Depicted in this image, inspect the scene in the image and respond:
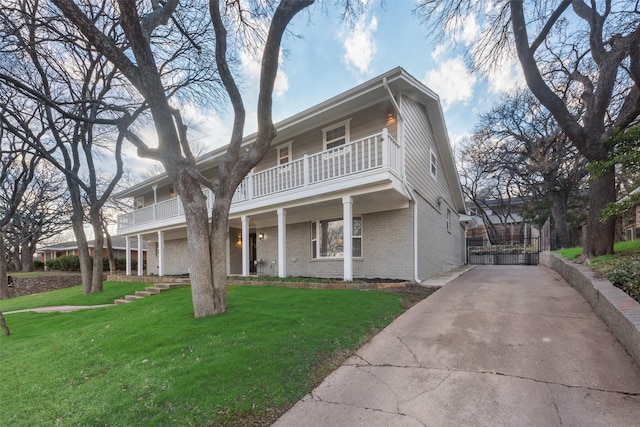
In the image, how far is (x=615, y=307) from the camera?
404 cm

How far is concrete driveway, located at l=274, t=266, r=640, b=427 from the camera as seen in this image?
105 inches

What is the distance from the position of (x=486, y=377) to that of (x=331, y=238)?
8069mm

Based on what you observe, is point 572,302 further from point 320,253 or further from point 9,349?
point 9,349

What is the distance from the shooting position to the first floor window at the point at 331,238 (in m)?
10.6

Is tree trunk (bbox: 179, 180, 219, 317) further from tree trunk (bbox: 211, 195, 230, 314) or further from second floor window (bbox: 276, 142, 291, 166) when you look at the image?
second floor window (bbox: 276, 142, 291, 166)

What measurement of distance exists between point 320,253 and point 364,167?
4.13 metres

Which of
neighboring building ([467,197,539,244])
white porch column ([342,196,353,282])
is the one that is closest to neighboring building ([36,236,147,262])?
white porch column ([342,196,353,282])

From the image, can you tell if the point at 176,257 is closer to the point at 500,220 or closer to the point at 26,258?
the point at 26,258

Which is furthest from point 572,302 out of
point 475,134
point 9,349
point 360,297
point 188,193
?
point 475,134

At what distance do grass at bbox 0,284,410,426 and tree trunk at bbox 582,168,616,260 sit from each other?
5772 millimetres

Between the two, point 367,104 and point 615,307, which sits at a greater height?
point 367,104

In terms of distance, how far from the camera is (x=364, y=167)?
336 inches

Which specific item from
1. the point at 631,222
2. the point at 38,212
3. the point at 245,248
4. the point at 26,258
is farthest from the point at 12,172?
the point at 631,222

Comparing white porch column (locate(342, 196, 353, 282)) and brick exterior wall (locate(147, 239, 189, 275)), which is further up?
white porch column (locate(342, 196, 353, 282))
